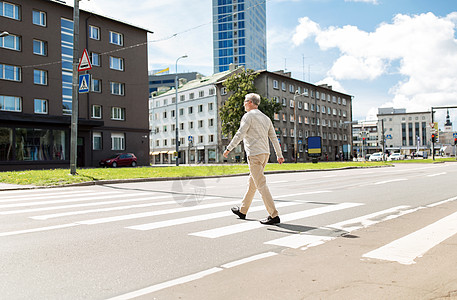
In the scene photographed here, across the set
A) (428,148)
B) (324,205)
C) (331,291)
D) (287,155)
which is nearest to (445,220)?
(324,205)

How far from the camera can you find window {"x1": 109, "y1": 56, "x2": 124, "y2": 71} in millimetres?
39156

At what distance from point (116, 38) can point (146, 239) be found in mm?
38869

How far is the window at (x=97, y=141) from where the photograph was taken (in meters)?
37.0

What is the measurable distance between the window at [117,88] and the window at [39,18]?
8.31 meters

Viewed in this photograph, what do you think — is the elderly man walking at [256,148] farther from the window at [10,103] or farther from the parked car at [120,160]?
the window at [10,103]

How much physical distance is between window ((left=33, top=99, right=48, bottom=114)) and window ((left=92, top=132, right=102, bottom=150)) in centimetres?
510

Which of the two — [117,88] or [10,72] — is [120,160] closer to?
[117,88]

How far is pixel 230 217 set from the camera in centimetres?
650

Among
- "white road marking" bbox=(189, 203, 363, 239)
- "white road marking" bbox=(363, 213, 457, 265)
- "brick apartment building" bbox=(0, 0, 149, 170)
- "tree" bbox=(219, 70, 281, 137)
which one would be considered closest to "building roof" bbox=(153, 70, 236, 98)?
"tree" bbox=(219, 70, 281, 137)

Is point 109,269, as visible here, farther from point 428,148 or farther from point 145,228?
point 428,148

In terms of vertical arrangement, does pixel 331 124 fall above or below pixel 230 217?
above

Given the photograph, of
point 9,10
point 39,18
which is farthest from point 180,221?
point 39,18

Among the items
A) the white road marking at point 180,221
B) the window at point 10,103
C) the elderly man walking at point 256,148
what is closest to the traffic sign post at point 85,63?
the white road marking at point 180,221

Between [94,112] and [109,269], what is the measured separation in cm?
3612
